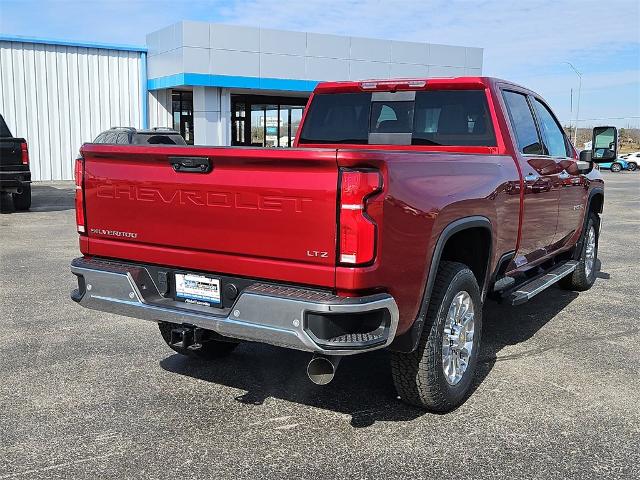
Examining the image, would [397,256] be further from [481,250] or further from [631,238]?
[631,238]

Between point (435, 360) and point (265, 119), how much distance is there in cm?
2985

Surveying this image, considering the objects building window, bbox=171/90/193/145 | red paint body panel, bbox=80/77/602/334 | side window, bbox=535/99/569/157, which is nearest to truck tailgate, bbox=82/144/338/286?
red paint body panel, bbox=80/77/602/334

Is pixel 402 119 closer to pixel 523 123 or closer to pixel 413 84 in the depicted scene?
pixel 413 84

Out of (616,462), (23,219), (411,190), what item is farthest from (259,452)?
(23,219)

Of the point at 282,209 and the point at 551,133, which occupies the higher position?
the point at 551,133

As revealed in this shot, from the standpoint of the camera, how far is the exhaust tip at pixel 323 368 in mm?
3473

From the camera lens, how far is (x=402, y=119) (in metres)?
5.43

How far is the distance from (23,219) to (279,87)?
13528 millimetres

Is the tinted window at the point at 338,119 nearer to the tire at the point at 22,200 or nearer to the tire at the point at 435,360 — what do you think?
the tire at the point at 435,360

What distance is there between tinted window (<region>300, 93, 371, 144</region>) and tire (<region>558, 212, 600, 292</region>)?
2987 millimetres

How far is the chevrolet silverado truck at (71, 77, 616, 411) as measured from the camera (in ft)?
10.6

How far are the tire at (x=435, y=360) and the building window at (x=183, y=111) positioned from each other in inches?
931

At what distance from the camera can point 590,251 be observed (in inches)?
302

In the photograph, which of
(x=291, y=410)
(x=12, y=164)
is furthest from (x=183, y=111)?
(x=291, y=410)
